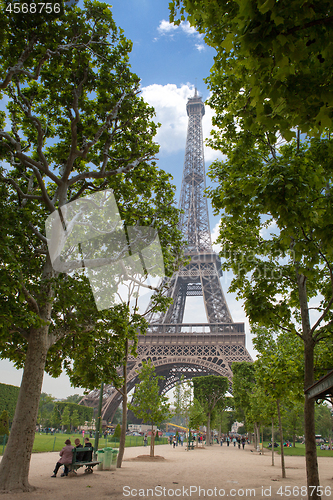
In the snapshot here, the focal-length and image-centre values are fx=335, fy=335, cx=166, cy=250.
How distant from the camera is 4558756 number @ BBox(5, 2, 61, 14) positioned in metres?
6.97

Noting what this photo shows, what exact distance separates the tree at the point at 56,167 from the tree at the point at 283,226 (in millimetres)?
3346

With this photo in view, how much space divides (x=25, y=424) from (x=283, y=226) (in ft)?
23.8

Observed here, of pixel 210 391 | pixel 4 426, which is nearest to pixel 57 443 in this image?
pixel 4 426

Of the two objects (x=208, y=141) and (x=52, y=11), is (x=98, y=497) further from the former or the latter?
(x=52, y=11)

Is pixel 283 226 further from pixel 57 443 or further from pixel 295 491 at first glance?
pixel 57 443

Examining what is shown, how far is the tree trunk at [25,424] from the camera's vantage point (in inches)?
291

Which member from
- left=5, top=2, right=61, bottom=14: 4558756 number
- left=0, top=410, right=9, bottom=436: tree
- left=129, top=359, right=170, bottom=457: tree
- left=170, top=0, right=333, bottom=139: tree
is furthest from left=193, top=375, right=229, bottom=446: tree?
left=170, top=0, right=333, bottom=139: tree

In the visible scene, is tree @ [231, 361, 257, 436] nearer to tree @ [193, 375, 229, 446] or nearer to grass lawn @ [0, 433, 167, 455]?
Result: tree @ [193, 375, 229, 446]

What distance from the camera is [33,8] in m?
7.15

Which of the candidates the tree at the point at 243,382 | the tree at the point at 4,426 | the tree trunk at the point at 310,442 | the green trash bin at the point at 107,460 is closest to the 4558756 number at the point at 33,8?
the tree trunk at the point at 310,442

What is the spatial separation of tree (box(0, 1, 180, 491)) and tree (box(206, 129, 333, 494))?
335 cm

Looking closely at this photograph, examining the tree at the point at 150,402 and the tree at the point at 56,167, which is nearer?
the tree at the point at 56,167

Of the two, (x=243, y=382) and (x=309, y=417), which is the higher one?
(x=243, y=382)

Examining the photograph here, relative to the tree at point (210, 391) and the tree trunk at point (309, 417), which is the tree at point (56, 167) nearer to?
the tree trunk at point (309, 417)
